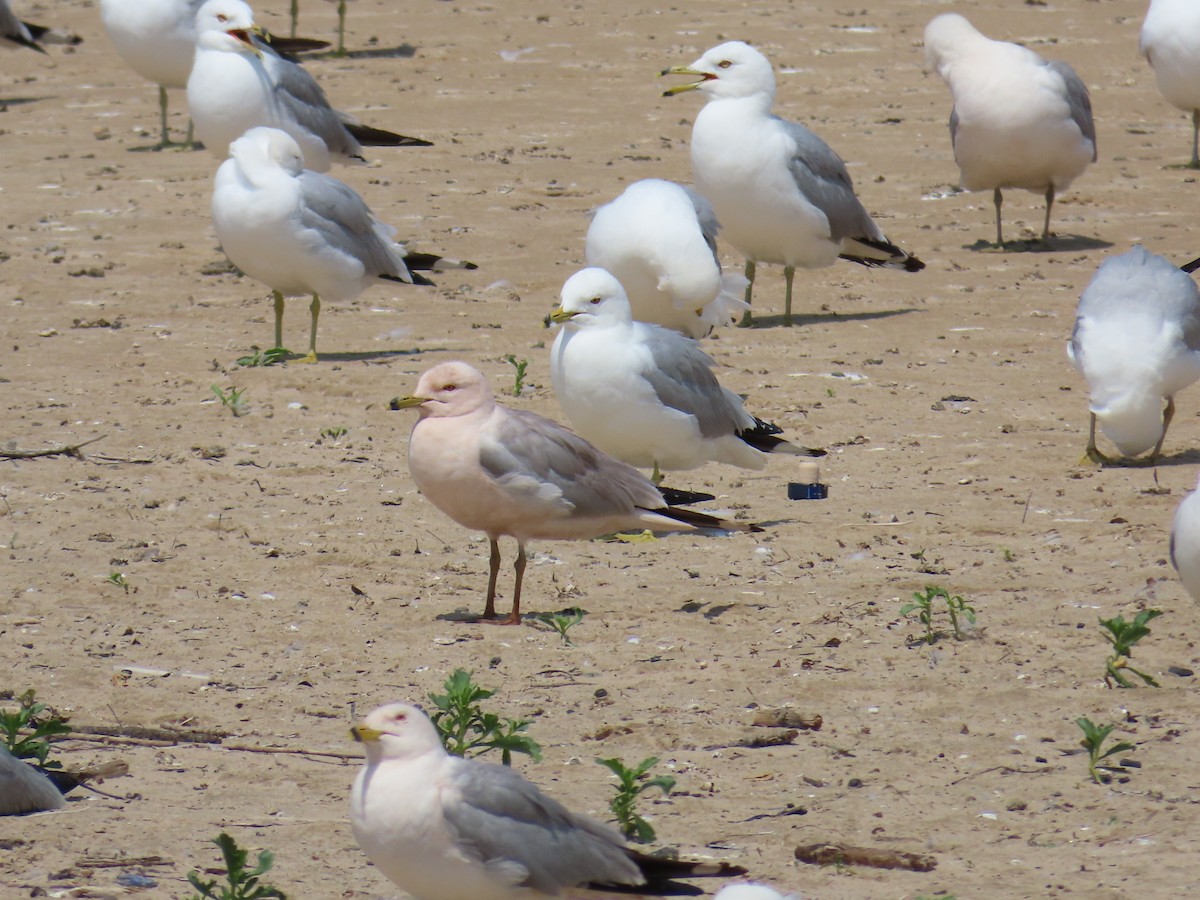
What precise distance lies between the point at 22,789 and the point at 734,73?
654cm

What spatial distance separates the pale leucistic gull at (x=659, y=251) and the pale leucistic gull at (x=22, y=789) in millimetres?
4473

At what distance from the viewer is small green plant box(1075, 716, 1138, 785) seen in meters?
4.71

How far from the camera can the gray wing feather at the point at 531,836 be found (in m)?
3.85

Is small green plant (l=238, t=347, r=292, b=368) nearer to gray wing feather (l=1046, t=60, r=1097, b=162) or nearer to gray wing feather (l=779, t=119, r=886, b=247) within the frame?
gray wing feather (l=779, t=119, r=886, b=247)

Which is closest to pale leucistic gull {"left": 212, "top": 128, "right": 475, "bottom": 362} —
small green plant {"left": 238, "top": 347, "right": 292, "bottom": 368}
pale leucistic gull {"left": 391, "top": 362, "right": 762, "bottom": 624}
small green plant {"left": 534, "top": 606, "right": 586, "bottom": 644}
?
small green plant {"left": 238, "top": 347, "right": 292, "bottom": 368}

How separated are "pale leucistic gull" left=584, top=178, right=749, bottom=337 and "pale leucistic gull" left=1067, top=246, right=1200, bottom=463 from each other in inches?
65.4

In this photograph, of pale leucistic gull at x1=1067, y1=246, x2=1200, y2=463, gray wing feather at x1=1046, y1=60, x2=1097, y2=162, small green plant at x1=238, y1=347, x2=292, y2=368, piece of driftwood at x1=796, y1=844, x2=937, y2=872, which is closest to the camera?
piece of driftwood at x1=796, y1=844, x2=937, y2=872

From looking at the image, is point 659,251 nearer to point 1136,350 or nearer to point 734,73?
point 734,73

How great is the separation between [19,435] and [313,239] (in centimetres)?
184

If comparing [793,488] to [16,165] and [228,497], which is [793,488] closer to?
[228,497]

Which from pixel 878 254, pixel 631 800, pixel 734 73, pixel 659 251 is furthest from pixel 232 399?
pixel 631 800

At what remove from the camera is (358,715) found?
5.29 metres

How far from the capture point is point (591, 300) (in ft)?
23.2

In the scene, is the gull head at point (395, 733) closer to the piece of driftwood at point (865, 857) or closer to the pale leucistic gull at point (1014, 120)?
the piece of driftwood at point (865, 857)
